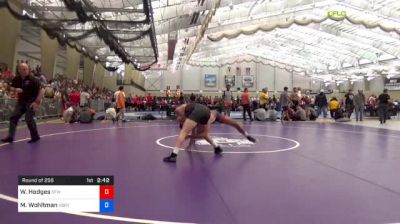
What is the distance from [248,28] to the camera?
19.5 metres

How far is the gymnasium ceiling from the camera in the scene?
55.7 feet

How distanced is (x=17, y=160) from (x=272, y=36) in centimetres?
3503

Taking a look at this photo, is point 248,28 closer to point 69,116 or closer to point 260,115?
point 260,115

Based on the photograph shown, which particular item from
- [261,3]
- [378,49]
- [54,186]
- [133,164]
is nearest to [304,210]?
[54,186]

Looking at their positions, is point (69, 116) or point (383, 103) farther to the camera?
point (383, 103)

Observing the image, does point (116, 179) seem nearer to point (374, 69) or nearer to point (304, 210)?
point (304, 210)

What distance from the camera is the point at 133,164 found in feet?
17.9

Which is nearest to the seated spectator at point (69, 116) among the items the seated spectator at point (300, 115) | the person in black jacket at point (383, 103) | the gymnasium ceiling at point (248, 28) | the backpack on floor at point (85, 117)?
the backpack on floor at point (85, 117)

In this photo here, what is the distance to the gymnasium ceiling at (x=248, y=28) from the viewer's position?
1698 centimetres
